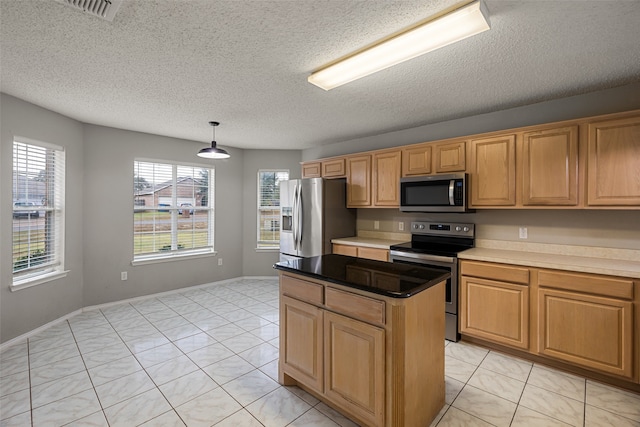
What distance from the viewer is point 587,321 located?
234 cm

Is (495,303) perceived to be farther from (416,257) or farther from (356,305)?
(356,305)

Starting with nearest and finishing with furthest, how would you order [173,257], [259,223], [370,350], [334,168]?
1. [370,350]
2. [334,168]
3. [173,257]
4. [259,223]

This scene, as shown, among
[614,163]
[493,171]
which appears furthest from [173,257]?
[614,163]

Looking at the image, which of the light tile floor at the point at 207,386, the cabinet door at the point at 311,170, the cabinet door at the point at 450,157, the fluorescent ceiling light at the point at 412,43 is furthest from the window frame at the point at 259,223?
the fluorescent ceiling light at the point at 412,43

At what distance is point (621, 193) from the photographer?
7.99 ft

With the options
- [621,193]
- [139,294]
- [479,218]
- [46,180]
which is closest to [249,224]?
[139,294]

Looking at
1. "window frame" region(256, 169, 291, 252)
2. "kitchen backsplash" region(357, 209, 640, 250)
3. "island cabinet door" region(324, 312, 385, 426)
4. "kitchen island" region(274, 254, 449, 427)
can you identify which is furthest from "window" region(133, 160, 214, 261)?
"island cabinet door" region(324, 312, 385, 426)

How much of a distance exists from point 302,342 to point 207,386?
0.89 m

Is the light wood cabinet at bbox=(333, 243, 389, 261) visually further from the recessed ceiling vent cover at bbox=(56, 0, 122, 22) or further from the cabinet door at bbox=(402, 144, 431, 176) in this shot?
the recessed ceiling vent cover at bbox=(56, 0, 122, 22)

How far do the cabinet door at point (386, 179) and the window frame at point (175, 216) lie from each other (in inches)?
115

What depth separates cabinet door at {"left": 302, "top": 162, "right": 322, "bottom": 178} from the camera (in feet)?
15.9

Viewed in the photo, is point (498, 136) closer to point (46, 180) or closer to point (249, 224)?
point (249, 224)

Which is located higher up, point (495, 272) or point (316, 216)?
point (316, 216)

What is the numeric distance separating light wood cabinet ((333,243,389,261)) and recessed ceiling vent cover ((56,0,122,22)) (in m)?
3.29
